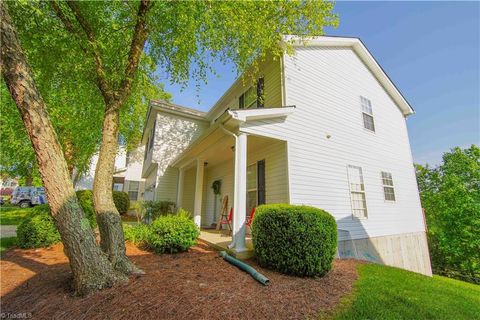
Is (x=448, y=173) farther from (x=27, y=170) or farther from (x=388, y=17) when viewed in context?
(x=27, y=170)

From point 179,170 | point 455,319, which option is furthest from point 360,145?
point 179,170

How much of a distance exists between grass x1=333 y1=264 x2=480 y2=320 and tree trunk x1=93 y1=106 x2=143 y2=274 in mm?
3446

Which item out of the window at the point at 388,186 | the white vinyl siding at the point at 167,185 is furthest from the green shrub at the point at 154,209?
the window at the point at 388,186

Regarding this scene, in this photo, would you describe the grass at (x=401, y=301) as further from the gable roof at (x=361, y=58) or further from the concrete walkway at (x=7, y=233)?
the concrete walkway at (x=7, y=233)


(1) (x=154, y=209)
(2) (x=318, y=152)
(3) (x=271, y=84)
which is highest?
(3) (x=271, y=84)

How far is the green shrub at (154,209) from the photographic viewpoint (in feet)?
32.4

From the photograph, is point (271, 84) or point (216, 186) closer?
point (271, 84)

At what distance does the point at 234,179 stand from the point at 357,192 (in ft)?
16.8

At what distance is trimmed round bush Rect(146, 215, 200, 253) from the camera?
5.53m

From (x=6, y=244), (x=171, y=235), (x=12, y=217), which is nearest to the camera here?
(x=171, y=235)

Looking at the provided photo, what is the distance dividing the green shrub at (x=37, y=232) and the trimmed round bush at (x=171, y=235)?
125 inches

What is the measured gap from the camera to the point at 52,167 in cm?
305

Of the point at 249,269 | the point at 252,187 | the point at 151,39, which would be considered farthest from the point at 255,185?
the point at 151,39

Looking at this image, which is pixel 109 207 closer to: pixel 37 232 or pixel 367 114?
pixel 37 232
